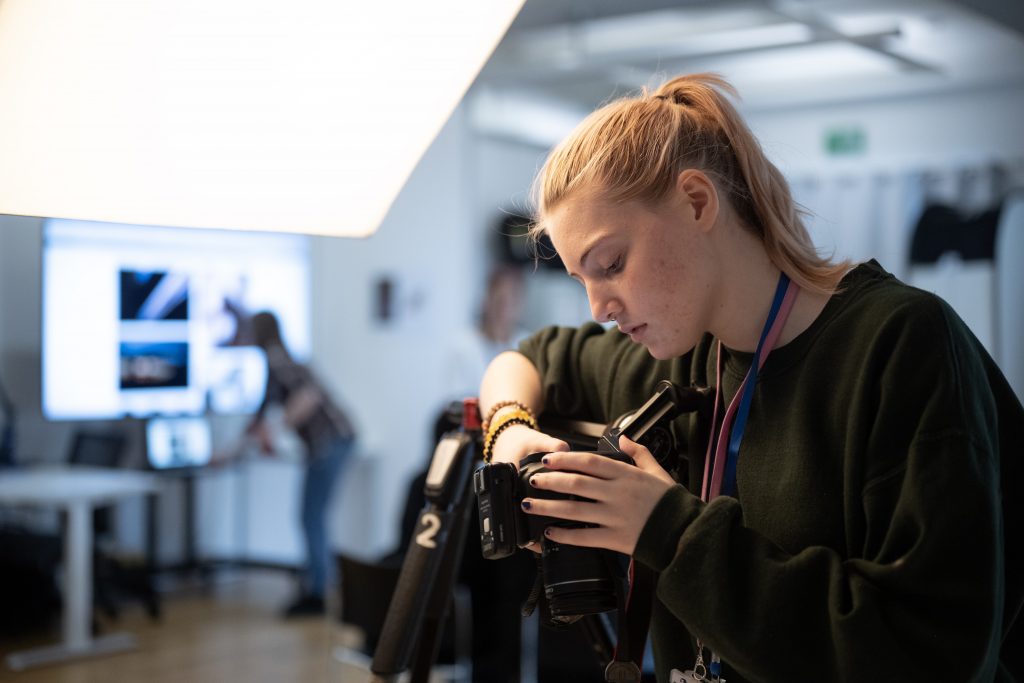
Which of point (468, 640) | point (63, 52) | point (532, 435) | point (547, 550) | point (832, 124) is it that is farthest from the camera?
Result: point (832, 124)

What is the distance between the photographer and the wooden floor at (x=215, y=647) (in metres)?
4.00

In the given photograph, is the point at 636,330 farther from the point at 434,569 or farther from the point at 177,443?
the point at 177,443

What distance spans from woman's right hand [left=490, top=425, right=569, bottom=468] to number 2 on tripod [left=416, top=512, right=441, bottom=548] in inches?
4.3

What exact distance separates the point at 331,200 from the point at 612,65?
14.2ft

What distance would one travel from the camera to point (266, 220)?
3.22 feet

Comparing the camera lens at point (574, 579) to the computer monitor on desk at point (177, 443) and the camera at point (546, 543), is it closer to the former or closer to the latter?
the camera at point (546, 543)

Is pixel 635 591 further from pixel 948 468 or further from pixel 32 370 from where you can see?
pixel 32 370

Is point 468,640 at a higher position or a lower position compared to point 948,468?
lower

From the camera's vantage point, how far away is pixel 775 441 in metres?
0.99

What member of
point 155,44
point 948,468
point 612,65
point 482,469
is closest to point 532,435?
point 482,469

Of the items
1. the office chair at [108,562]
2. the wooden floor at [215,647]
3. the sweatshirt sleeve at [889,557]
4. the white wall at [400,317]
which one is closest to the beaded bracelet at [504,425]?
the sweatshirt sleeve at [889,557]

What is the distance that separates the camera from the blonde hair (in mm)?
957

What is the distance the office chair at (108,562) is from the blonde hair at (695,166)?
4.58 metres

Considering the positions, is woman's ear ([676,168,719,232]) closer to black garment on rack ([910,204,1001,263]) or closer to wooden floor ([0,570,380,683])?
wooden floor ([0,570,380,683])
